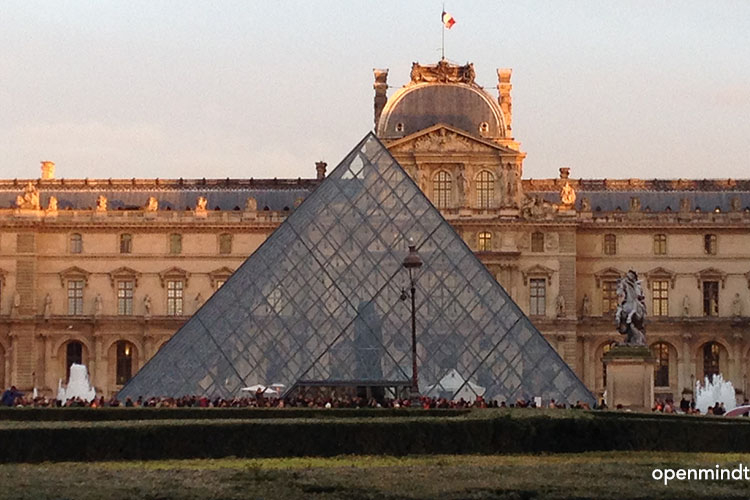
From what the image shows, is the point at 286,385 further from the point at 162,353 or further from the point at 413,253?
the point at 413,253

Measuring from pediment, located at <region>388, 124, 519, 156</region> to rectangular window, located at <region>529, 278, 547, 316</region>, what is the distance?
16.7 feet

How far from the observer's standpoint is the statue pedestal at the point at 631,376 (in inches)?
1517

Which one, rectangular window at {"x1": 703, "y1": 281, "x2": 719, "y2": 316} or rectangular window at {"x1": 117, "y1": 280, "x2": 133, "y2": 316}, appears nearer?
rectangular window at {"x1": 703, "y1": 281, "x2": 719, "y2": 316}

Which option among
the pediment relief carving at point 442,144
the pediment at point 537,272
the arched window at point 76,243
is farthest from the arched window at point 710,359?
the arched window at point 76,243

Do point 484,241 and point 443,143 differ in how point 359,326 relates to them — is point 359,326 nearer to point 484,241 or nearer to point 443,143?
point 484,241

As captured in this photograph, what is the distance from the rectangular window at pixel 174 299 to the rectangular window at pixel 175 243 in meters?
1.25

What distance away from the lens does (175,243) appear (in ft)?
239

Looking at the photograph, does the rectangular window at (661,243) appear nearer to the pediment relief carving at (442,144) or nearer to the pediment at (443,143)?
the pediment at (443,143)

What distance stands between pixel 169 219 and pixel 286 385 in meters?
32.8

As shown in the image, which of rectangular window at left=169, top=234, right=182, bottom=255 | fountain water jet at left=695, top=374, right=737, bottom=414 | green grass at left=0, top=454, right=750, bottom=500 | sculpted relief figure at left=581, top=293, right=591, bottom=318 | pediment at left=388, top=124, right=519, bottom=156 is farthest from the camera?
rectangular window at left=169, top=234, right=182, bottom=255

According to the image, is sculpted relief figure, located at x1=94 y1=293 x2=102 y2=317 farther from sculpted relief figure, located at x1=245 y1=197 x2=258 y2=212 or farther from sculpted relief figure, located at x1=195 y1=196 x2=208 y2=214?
sculpted relief figure, located at x1=245 y1=197 x2=258 y2=212

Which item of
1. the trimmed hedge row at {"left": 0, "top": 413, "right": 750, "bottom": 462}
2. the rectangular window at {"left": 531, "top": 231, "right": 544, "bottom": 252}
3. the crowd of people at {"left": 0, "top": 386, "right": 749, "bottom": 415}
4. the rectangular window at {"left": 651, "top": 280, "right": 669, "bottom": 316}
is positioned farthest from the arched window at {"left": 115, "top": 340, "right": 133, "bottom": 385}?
→ the trimmed hedge row at {"left": 0, "top": 413, "right": 750, "bottom": 462}

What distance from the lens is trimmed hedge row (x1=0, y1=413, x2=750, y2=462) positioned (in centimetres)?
2272

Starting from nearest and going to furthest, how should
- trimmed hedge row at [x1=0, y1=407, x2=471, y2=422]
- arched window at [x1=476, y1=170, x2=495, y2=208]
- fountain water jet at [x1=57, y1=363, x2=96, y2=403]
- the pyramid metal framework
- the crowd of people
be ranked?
trimmed hedge row at [x1=0, y1=407, x2=471, y2=422] < the crowd of people < the pyramid metal framework < fountain water jet at [x1=57, y1=363, x2=96, y2=403] < arched window at [x1=476, y1=170, x2=495, y2=208]
